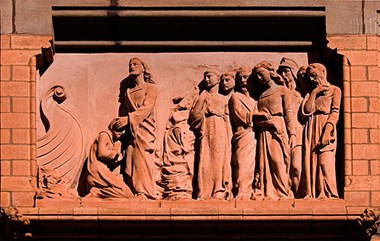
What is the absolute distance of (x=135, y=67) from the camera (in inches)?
894

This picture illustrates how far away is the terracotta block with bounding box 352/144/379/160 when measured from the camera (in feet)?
73.5

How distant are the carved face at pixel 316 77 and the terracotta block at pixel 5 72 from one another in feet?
10.0

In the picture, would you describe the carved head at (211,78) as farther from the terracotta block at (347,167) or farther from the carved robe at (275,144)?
the terracotta block at (347,167)

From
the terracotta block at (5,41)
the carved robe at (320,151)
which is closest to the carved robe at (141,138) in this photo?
the terracotta block at (5,41)

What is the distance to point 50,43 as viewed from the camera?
74.3 feet

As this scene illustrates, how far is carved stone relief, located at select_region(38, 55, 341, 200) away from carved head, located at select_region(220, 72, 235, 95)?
1 cm

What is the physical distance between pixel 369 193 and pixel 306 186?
65cm

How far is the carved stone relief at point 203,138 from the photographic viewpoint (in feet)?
73.5

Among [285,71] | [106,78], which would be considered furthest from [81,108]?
[285,71]

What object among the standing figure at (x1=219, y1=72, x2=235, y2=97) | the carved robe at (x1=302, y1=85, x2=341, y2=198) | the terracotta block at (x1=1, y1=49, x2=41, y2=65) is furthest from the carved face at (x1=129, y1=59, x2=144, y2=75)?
the carved robe at (x1=302, y1=85, x2=341, y2=198)

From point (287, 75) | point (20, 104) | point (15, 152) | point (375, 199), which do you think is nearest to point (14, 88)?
point (20, 104)
